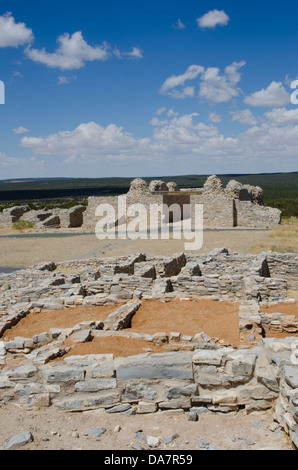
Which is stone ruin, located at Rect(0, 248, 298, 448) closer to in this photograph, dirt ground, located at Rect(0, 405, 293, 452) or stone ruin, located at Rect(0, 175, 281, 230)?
dirt ground, located at Rect(0, 405, 293, 452)

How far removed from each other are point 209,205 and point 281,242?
10.4 m

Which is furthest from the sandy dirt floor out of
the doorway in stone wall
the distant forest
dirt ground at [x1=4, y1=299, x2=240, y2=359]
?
the distant forest

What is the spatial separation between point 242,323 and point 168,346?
63.6 inches

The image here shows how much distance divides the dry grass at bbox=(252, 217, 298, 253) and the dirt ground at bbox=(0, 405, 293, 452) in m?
14.2

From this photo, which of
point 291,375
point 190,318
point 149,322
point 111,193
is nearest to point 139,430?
point 291,375

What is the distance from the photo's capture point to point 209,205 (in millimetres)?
29531

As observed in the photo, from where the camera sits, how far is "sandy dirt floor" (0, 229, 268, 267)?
18.9 m

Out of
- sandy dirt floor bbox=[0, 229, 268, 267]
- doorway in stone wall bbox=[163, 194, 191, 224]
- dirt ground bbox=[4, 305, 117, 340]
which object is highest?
doorway in stone wall bbox=[163, 194, 191, 224]

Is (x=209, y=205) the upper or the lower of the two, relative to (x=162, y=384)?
upper

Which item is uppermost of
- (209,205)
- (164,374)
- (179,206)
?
(209,205)

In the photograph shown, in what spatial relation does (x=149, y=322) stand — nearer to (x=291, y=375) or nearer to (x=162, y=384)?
(x=162, y=384)

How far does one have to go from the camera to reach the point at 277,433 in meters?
3.89

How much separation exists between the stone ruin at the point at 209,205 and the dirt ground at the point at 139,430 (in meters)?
24.9

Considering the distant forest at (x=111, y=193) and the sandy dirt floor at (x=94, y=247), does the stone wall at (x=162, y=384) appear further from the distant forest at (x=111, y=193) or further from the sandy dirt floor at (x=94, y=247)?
the distant forest at (x=111, y=193)
